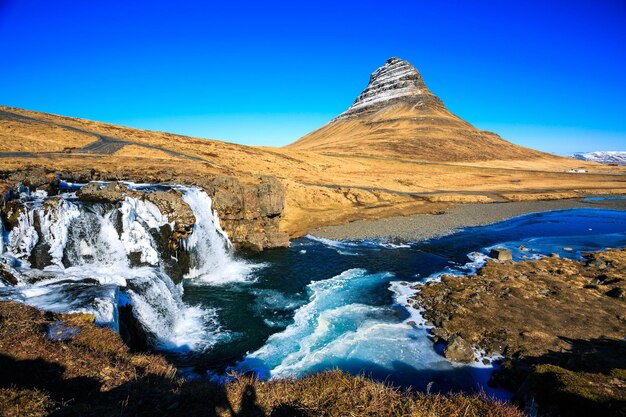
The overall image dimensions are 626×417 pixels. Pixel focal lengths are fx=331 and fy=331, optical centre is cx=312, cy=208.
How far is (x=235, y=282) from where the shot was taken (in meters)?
25.0

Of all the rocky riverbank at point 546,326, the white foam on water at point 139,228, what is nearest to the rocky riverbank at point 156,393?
the rocky riverbank at point 546,326

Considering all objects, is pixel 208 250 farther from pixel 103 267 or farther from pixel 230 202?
pixel 103 267

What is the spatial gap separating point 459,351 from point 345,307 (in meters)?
7.40

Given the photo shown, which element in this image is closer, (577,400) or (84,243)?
(577,400)

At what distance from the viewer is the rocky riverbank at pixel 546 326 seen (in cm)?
920

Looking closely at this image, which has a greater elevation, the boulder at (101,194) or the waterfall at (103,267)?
the boulder at (101,194)

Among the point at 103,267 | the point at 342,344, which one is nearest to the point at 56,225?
the point at 103,267

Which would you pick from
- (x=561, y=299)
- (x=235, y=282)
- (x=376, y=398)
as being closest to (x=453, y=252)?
(x=561, y=299)

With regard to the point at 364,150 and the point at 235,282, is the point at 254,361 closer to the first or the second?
the point at 235,282

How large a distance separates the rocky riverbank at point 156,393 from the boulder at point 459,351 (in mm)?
7918

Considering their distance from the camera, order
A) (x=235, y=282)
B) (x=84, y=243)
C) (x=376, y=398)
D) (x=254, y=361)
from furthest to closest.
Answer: (x=235, y=282) → (x=84, y=243) → (x=254, y=361) → (x=376, y=398)

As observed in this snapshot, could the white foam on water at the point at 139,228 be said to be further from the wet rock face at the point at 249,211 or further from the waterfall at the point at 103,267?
the wet rock face at the point at 249,211

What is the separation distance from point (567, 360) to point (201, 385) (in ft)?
50.7

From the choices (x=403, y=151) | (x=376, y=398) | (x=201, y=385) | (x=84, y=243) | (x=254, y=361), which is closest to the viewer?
(x=376, y=398)
